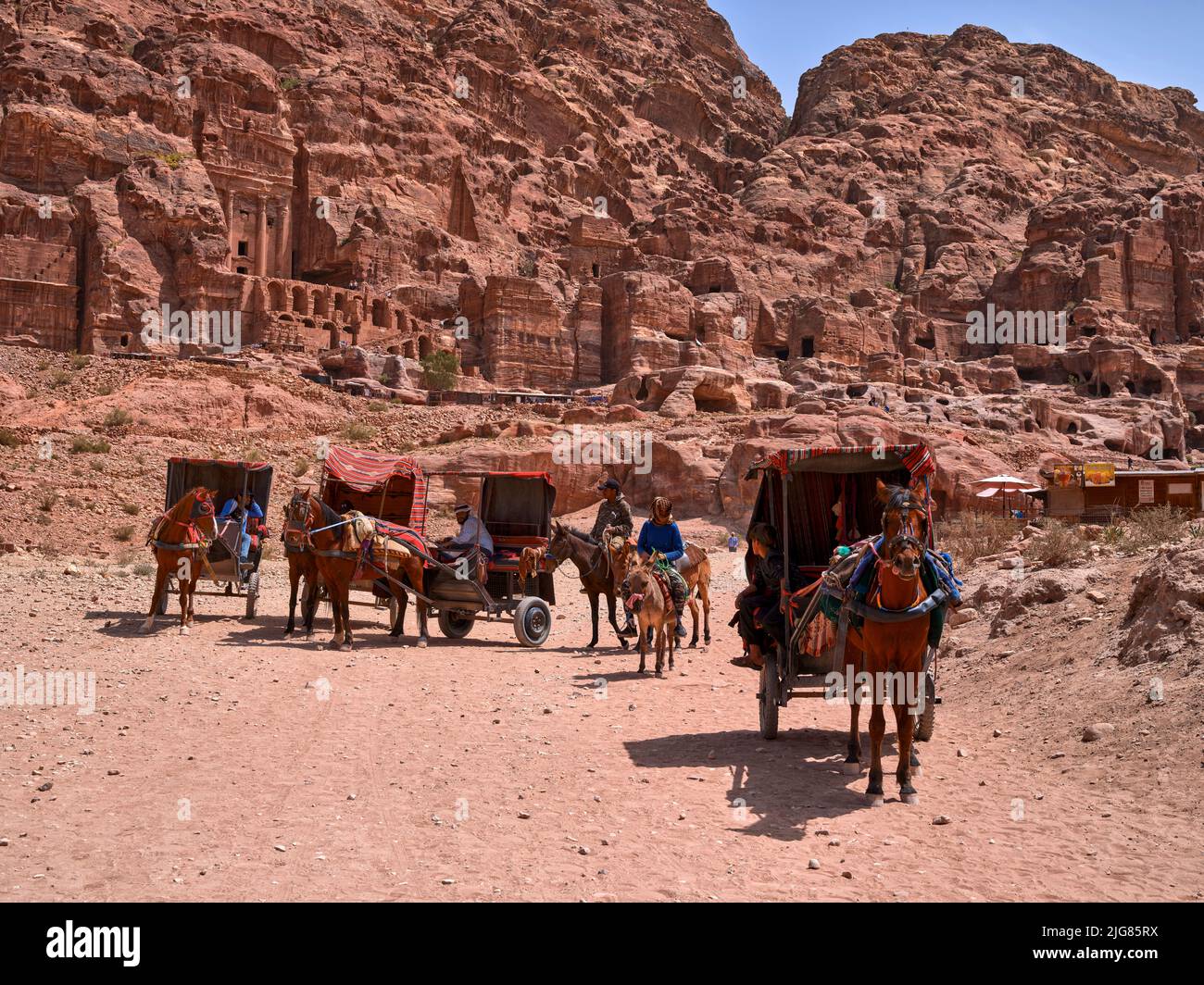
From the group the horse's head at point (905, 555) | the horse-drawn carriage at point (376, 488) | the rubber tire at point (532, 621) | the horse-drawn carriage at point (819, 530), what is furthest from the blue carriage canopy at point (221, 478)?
the horse's head at point (905, 555)

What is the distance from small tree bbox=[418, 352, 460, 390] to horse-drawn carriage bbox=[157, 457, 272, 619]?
99.6ft

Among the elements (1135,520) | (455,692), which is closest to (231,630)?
(455,692)

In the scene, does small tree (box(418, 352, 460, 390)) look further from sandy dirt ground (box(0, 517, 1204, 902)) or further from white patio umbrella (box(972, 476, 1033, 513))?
sandy dirt ground (box(0, 517, 1204, 902))

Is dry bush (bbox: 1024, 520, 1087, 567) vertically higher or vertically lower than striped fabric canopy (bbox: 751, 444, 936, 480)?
lower

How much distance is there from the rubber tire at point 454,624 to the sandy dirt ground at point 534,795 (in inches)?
128

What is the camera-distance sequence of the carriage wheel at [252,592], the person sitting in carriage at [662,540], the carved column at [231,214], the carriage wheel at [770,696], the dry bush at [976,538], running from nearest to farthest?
the carriage wheel at [770,696] → the person sitting in carriage at [662,540] → the carriage wheel at [252,592] → the dry bush at [976,538] → the carved column at [231,214]

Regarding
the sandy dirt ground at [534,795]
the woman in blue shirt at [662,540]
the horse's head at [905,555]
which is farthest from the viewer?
the woman in blue shirt at [662,540]

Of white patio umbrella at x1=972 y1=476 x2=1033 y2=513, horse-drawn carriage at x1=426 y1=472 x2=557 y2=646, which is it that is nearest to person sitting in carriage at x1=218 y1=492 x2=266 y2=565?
horse-drawn carriage at x1=426 y1=472 x2=557 y2=646

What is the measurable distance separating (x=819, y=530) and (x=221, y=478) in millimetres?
11198

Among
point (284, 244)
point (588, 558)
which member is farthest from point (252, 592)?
point (284, 244)

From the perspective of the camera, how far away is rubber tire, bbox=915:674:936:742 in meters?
7.36

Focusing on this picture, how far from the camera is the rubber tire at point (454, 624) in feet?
47.8

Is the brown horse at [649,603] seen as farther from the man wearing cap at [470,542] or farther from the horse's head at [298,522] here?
the horse's head at [298,522]

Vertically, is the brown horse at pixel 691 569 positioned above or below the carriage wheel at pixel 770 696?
above
